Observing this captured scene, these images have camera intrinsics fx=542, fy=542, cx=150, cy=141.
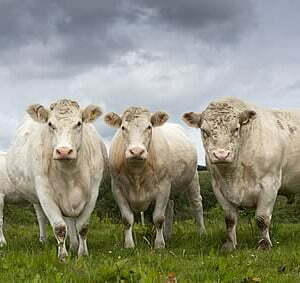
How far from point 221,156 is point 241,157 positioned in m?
0.93

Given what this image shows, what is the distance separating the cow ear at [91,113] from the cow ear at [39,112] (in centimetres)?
66

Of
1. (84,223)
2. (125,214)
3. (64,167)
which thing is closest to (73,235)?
(84,223)

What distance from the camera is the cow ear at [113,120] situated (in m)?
10.8

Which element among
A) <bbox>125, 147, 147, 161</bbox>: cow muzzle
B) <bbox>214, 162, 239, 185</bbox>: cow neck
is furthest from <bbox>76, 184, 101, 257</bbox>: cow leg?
<bbox>214, 162, 239, 185</bbox>: cow neck

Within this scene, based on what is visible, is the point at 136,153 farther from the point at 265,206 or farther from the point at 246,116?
the point at 265,206

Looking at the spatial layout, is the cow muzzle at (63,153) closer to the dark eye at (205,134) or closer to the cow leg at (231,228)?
the dark eye at (205,134)

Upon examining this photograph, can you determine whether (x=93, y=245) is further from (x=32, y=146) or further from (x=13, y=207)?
(x=13, y=207)

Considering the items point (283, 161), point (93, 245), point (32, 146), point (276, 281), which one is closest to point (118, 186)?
point (93, 245)

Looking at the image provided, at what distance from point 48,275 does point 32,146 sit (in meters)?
3.91

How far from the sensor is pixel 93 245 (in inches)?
437

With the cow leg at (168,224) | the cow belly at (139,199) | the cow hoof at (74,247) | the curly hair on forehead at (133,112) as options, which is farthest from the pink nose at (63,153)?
the cow leg at (168,224)

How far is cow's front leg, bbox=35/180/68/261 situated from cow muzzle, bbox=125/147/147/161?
60.5 inches

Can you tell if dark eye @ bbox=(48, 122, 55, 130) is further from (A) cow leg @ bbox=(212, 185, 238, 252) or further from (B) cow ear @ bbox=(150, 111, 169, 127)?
(A) cow leg @ bbox=(212, 185, 238, 252)

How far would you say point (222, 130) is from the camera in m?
9.40
